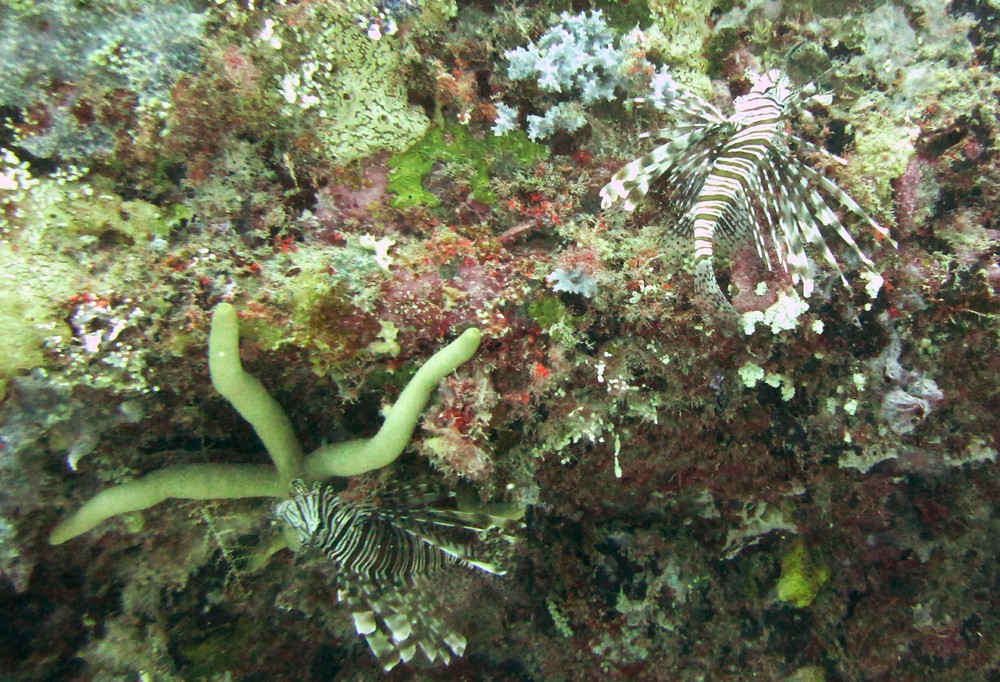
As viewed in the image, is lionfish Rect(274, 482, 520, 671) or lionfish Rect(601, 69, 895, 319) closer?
lionfish Rect(601, 69, 895, 319)

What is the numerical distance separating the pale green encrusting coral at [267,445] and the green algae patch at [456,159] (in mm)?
853

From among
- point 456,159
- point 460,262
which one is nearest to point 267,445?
point 460,262

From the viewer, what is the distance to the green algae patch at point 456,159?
114 inches

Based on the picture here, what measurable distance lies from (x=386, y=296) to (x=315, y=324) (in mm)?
386

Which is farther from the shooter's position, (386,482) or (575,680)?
(575,680)

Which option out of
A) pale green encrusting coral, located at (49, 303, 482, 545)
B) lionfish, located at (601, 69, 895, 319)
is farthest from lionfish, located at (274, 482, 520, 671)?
lionfish, located at (601, 69, 895, 319)

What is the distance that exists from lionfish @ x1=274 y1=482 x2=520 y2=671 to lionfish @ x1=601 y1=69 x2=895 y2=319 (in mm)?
2014

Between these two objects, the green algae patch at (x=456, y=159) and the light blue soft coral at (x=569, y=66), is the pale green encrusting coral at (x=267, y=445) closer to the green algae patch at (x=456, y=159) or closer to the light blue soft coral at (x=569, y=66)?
the green algae patch at (x=456, y=159)

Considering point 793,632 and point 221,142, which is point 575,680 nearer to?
point 793,632

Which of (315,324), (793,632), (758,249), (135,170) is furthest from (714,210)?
(793,632)

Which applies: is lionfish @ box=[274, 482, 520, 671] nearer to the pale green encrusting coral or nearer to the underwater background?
the underwater background

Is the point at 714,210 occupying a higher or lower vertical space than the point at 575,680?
higher

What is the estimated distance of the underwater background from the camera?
266 cm

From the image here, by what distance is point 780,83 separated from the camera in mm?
2693
